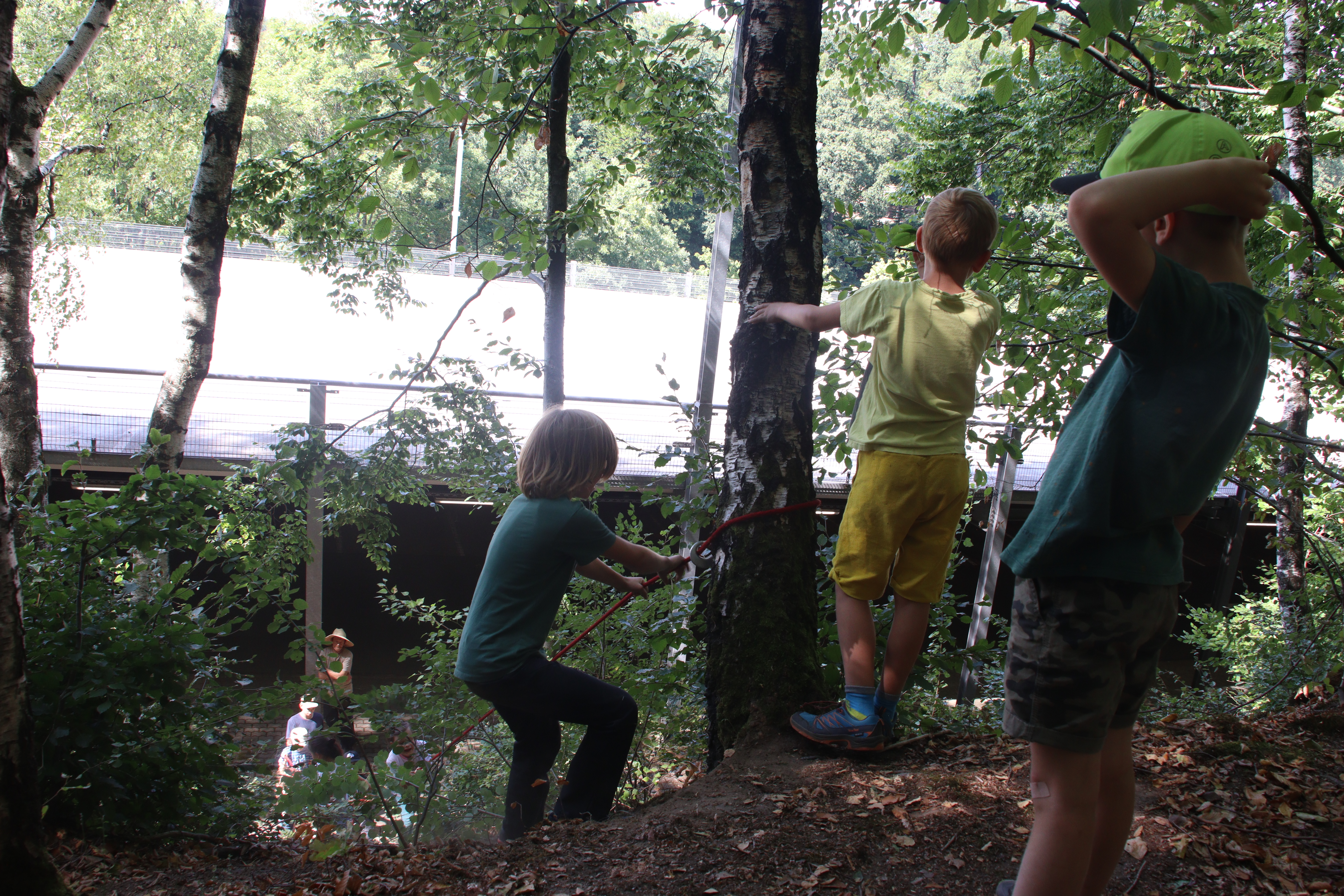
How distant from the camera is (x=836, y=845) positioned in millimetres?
1933

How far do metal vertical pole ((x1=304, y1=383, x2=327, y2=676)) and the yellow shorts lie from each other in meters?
6.01

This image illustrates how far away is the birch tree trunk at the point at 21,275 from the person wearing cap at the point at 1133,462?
15.9 feet

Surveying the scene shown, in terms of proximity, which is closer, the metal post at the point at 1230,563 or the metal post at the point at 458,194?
the metal post at the point at 1230,563

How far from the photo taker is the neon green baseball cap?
4.25 feet

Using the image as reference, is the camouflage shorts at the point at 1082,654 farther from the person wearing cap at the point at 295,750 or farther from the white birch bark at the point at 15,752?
the person wearing cap at the point at 295,750

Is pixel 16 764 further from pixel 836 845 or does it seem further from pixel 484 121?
pixel 484 121

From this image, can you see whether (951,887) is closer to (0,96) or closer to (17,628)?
(17,628)

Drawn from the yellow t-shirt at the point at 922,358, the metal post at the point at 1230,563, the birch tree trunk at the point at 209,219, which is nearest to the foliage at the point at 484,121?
the birch tree trunk at the point at 209,219

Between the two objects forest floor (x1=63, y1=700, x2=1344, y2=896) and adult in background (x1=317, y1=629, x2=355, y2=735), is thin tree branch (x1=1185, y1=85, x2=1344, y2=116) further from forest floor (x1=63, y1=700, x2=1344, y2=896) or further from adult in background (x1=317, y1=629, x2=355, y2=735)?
adult in background (x1=317, y1=629, x2=355, y2=735)

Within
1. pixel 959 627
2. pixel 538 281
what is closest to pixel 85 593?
pixel 538 281

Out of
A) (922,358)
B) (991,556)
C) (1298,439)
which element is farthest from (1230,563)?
(922,358)

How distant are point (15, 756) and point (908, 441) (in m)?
2.28

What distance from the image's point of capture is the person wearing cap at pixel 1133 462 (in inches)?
46.9

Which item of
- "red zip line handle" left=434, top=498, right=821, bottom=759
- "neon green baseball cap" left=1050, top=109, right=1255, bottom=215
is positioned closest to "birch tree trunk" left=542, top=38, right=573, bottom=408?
"red zip line handle" left=434, top=498, right=821, bottom=759
